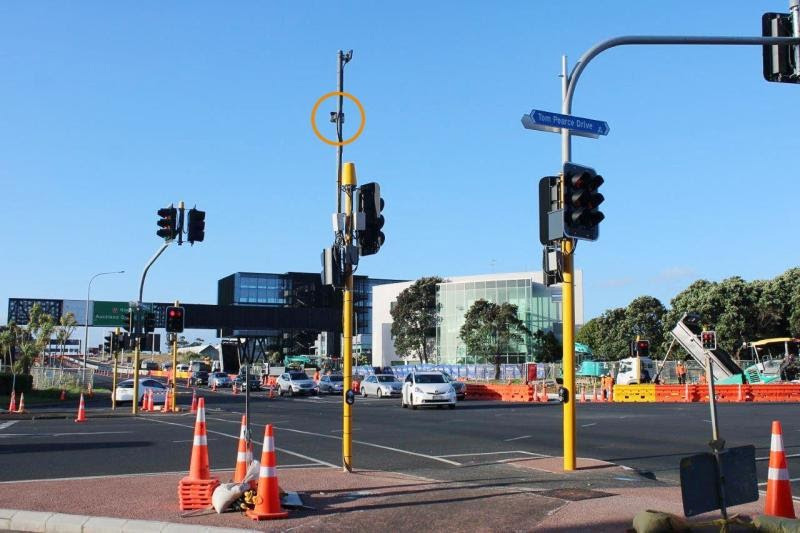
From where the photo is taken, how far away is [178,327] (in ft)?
95.9

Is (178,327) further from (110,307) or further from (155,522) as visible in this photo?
(110,307)

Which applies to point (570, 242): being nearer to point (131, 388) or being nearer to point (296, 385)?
point (131, 388)

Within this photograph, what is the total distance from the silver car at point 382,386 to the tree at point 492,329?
78.1 ft

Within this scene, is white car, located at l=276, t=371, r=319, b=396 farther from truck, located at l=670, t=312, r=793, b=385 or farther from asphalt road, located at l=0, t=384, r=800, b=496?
asphalt road, located at l=0, t=384, r=800, b=496

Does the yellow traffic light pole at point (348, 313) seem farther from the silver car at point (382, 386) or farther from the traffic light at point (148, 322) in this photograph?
the silver car at point (382, 386)

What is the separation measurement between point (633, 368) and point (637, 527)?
144ft

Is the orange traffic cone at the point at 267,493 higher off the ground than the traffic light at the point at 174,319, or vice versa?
the traffic light at the point at 174,319

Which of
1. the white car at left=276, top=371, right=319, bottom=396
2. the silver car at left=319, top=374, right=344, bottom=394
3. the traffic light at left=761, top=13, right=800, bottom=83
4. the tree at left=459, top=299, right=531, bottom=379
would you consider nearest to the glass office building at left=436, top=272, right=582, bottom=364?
the tree at left=459, top=299, right=531, bottom=379

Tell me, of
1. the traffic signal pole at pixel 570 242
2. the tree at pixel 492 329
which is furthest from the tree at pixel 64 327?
the traffic signal pole at pixel 570 242

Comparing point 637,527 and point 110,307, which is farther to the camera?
point 110,307

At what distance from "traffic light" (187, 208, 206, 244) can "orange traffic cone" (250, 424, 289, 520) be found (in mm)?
17251

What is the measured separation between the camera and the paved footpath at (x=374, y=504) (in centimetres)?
856

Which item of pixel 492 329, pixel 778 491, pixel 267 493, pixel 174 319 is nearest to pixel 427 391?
pixel 174 319

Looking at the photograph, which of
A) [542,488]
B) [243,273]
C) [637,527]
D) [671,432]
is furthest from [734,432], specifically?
[243,273]
